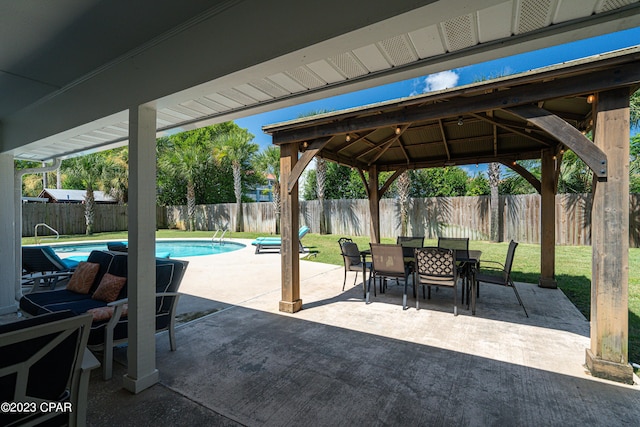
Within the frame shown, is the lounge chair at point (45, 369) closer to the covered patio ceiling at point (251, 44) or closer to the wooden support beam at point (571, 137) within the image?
the covered patio ceiling at point (251, 44)

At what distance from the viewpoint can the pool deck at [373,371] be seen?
6.95 ft

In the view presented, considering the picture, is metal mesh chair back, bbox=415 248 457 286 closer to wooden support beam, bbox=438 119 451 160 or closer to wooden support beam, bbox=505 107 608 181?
wooden support beam, bbox=505 107 608 181

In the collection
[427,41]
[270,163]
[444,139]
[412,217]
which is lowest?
[412,217]

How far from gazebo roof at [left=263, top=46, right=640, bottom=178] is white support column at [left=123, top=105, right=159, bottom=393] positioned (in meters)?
2.25

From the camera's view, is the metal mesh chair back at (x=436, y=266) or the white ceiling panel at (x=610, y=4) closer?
the white ceiling panel at (x=610, y=4)

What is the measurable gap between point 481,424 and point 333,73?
284 cm

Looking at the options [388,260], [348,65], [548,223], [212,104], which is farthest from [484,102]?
[548,223]

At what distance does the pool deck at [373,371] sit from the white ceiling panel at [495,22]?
2616mm

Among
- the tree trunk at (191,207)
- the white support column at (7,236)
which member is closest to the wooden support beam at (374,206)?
the white support column at (7,236)

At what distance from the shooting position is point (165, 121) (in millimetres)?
3508

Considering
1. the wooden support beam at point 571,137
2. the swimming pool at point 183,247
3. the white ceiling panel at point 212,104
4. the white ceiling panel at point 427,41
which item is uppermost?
the white ceiling panel at point 212,104

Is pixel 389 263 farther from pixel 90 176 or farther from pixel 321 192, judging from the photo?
pixel 90 176

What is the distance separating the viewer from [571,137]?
2752 millimetres

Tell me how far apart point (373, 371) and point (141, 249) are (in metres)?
2.36
